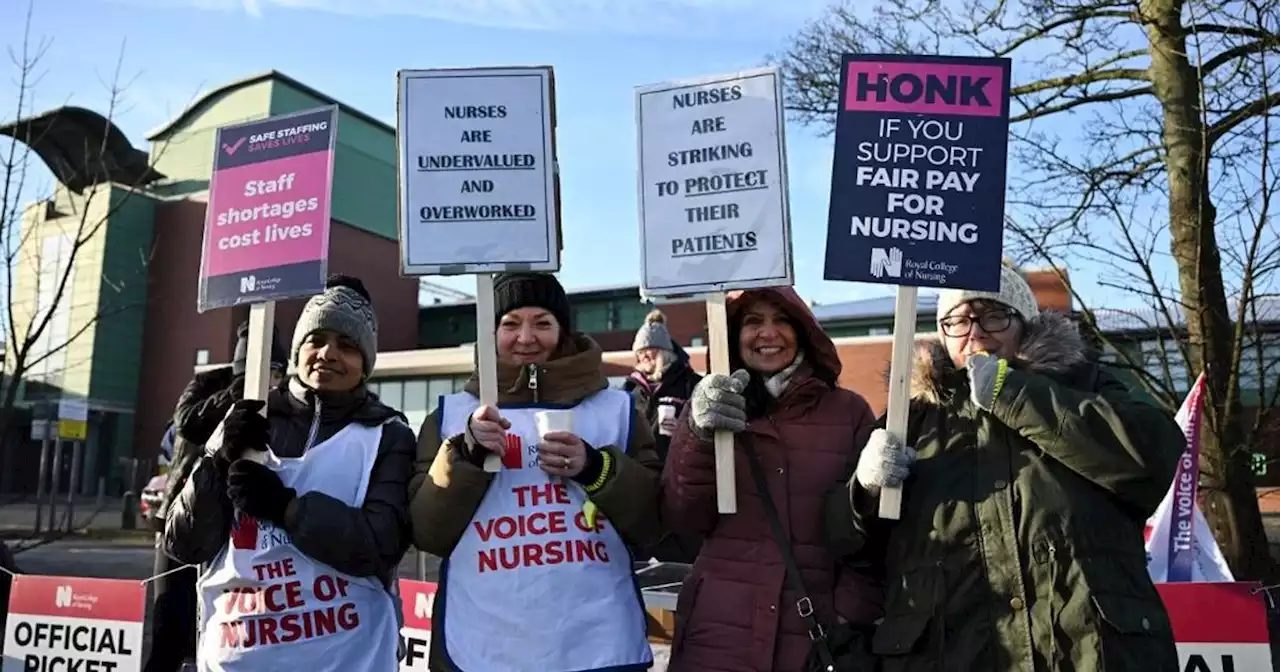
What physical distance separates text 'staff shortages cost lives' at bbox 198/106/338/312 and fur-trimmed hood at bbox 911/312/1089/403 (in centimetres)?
211

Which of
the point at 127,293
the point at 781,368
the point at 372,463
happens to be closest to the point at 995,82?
the point at 781,368

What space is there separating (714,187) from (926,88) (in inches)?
30.8

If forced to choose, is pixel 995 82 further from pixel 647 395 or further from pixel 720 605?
pixel 647 395

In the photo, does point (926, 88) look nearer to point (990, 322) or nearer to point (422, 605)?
point (990, 322)

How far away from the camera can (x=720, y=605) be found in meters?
2.98

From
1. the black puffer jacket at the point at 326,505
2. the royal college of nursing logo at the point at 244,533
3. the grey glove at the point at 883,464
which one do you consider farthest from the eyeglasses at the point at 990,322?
the royal college of nursing logo at the point at 244,533

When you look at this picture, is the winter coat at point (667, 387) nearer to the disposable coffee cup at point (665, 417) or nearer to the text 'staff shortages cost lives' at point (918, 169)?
the disposable coffee cup at point (665, 417)

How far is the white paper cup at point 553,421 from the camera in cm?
312

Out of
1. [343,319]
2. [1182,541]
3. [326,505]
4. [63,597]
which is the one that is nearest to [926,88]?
[343,319]

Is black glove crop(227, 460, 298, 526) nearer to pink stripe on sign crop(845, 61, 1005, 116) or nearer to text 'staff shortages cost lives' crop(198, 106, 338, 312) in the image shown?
text 'staff shortages cost lives' crop(198, 106, 338, 312)

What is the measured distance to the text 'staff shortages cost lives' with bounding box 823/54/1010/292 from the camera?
10.2 ft

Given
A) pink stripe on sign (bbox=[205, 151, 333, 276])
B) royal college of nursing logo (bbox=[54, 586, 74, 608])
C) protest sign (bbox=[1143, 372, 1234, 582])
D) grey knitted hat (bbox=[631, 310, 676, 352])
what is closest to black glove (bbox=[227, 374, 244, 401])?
pink stripe on sign (bbox=[205, 151, 333, 276])

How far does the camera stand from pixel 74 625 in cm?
536

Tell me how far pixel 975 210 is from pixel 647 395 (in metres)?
3.79
